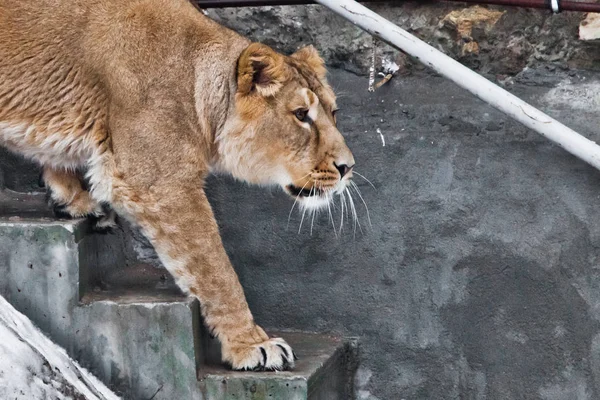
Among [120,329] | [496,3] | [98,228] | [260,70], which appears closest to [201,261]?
[120,329]

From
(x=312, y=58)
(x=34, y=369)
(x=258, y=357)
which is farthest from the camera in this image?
(x=312, y=58)

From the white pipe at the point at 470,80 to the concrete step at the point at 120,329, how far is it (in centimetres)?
152

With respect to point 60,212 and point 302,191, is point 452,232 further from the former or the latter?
point 60,212

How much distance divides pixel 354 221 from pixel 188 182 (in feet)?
3.39

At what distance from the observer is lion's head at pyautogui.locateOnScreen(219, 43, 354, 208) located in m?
5.13

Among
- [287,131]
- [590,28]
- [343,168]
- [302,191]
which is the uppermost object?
[590,28]

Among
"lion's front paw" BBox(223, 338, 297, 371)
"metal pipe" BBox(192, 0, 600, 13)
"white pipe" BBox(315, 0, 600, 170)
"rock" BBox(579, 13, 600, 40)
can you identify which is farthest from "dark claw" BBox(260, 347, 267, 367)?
"rock" BBox(579, 13, 600, 40)

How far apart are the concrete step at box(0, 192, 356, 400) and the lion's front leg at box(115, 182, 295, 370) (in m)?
0.09

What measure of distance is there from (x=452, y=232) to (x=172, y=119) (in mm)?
1579

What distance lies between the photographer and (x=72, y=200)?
5.44 meters

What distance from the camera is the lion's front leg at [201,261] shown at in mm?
4965

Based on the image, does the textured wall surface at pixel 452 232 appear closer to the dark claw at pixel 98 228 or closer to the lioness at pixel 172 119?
the lioness at pixel 172 119

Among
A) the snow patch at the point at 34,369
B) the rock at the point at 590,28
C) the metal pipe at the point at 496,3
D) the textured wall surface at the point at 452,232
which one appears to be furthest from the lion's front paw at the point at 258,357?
the rock at the point at 590,28

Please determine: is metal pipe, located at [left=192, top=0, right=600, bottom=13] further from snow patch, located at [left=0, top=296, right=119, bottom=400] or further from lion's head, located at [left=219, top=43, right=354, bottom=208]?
snow patch, located at [left=0, top=296, right=119, bottom=400]
